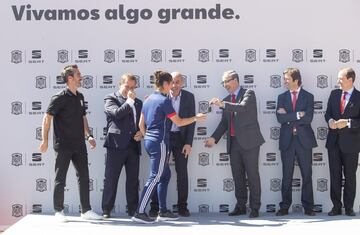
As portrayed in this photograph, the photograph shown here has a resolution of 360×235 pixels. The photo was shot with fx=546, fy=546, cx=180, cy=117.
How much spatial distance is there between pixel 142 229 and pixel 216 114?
1.94 metres

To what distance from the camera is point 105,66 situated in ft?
23.2

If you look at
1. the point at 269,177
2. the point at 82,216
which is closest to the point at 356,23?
the point at 269,177

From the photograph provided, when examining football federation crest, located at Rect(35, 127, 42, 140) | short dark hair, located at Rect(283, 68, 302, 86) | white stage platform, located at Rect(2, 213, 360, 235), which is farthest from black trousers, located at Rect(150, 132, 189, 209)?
football federation crest, located at Rect(35, 127, 42, 140)

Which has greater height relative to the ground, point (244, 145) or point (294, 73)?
point (294, 73)

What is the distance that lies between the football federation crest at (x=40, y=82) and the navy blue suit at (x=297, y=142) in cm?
301

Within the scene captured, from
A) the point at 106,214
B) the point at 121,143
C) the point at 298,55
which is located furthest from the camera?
the point at 298,55

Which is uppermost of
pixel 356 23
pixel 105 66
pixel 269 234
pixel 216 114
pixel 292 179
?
pixel 356 23

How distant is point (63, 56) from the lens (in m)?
7.08

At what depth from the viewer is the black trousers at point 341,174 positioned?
21.5ft

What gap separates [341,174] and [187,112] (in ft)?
6.64

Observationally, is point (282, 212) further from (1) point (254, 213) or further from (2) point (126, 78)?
(2) point (126, 78)

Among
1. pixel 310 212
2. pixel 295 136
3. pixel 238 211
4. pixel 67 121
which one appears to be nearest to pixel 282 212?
pixel 310 212

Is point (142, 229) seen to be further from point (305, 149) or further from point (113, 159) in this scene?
point (305, 149)

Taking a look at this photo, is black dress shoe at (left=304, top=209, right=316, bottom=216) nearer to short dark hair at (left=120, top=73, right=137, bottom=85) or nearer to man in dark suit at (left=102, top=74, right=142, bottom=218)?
man in dark suit at (left=102, top=74, right=142, bottom=218)
